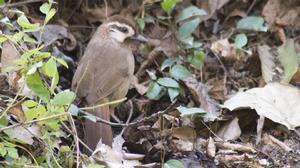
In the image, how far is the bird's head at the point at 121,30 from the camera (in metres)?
4.81

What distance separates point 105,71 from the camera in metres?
4.48

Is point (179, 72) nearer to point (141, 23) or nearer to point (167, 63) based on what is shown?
point (167, 63)

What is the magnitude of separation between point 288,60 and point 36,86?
2.20 m

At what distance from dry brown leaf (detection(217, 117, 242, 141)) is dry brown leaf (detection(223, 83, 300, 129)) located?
10 cm

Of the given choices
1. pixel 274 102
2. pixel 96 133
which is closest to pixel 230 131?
pixel 274 102

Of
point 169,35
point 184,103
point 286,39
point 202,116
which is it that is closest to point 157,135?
point 202,116

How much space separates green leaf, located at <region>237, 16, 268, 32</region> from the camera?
5.25m

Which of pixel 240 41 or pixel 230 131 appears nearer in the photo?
pixel 230 131

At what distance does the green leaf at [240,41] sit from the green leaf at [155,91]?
0.84m

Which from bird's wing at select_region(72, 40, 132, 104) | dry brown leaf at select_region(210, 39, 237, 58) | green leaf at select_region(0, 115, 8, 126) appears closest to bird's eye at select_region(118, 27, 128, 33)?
bird's wing at select_region(72, 40, 132, 104)

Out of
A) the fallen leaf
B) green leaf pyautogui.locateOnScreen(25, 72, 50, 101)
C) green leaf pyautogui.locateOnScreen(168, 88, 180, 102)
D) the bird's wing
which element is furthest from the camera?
→ green leaf pyautogui.locateOnScreen(168, 88, 180, 102)

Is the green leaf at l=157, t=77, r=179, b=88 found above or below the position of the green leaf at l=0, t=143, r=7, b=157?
above

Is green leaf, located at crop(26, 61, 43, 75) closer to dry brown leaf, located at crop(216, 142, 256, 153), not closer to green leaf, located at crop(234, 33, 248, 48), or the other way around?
dry brown leaf, located at crop(216, 142, 256, 153)

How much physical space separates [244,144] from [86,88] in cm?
111
